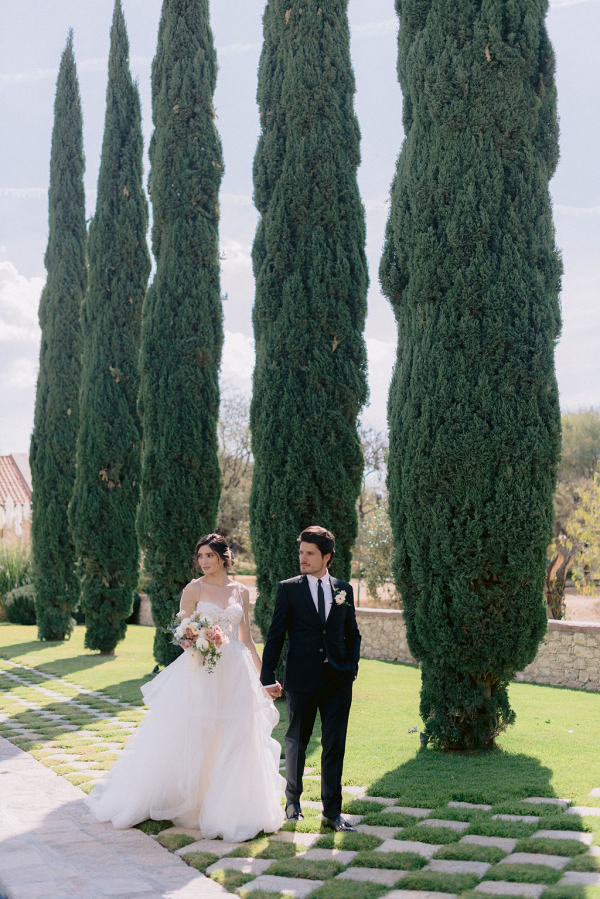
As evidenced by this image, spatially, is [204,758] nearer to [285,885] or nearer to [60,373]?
[285,885]

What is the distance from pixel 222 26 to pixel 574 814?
13321 millimetres

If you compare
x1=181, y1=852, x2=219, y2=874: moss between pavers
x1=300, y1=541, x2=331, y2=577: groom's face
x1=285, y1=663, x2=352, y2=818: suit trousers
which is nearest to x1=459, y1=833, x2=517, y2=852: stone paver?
x1=285, y1=663, x2=352, y2=818: suit trousers

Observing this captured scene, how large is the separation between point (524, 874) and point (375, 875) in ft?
2.43

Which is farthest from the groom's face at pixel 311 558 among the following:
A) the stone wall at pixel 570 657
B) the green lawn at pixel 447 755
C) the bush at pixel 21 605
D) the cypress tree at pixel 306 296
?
the bush at pixel 21 605

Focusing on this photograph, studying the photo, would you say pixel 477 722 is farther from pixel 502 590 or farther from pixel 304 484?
pixel 304 484

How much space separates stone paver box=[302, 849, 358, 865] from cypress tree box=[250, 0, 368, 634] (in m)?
5.44

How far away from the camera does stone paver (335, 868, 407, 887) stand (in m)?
3.85

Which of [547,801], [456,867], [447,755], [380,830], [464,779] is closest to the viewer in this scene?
[456,867]

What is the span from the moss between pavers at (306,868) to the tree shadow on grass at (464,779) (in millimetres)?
1349

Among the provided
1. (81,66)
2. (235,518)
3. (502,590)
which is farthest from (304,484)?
(235,518)

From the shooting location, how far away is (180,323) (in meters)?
12.5

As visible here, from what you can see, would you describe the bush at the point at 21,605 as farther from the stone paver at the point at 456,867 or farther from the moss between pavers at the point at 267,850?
the stone paver at the point at 456,867

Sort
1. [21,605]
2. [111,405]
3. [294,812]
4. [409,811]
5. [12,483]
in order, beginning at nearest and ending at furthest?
[294,812] < [409,811] < [111,405] < [21,605] < [12,483]

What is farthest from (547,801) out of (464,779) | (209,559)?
(209,559)
